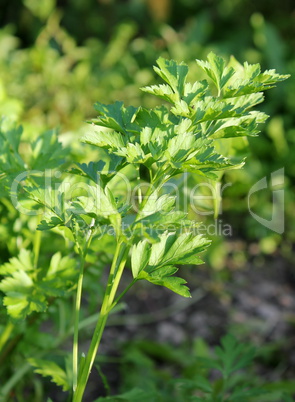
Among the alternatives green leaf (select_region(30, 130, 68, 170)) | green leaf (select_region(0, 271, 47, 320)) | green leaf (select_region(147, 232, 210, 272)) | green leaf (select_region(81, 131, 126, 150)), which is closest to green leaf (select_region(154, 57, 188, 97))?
green leaf (select_region(81, 131, 126, 150))

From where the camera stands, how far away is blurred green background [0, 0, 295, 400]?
Result: 201cm

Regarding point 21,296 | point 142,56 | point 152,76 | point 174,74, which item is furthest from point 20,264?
point 142,56

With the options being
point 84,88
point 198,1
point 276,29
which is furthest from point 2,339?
point 198,1

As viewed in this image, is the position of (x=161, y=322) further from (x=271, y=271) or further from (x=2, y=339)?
(x=2, y=339)

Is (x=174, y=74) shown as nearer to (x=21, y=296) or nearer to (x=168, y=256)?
(x=168, y=256)

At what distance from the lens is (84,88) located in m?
2.53

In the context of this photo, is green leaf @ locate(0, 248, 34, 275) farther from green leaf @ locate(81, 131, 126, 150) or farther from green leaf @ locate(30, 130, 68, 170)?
green leaf @ locate(81, 131, 126, 150)

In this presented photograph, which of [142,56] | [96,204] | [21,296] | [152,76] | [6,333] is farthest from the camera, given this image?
[142,56]

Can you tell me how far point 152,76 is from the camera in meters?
2.60

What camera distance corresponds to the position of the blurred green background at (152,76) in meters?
2.01

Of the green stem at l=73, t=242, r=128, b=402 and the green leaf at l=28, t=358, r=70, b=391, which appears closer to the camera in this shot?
the green stem at l=73, t=242, r=128, b=402

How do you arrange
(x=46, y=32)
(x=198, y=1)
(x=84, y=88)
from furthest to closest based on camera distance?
1. (x=198, y=1)
2. (x=46, y=32)
3. (x=84, y=88)

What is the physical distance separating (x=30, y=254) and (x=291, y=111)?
1.91 m

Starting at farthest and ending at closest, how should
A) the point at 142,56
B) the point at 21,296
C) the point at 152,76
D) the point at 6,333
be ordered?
1. the point at 142,56
2. the point at 152,76
3. the point at 6,333
4. the point at 21,296
